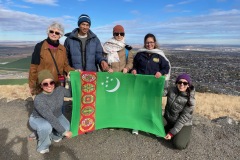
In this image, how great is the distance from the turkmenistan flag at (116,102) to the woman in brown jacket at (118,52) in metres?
0.31

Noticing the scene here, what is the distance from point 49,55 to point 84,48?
0.85 m

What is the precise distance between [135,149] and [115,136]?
73cm

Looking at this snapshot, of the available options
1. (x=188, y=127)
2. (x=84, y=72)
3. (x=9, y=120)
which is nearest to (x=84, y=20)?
(x=84, y=72)

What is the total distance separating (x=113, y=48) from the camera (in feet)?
19.5

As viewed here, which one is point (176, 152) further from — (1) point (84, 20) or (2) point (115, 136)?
(1) point (84, 20)

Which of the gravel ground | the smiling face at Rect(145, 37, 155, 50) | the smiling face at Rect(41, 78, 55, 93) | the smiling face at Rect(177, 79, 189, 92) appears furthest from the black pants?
the smiling face at Rect(41, 78, 55, 93)

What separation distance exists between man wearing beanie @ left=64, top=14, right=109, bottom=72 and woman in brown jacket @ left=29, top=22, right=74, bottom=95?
0.29m

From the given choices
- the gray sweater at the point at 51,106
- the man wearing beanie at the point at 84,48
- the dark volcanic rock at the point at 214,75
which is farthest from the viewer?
the dark volcanic rock at the point at 214,75

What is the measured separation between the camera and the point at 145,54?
5.89 metres

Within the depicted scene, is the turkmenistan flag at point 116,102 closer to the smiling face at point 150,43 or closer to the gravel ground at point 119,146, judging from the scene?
the gravel ground at point 119,146

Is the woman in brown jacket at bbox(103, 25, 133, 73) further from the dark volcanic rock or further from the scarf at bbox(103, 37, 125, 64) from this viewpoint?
the dark volcanic rock

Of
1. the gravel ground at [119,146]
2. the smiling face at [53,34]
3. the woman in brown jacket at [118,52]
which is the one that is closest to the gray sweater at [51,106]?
the gravel ground at [119,146]

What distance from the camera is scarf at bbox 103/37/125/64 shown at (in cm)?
589

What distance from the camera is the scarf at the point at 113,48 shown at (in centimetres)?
589
